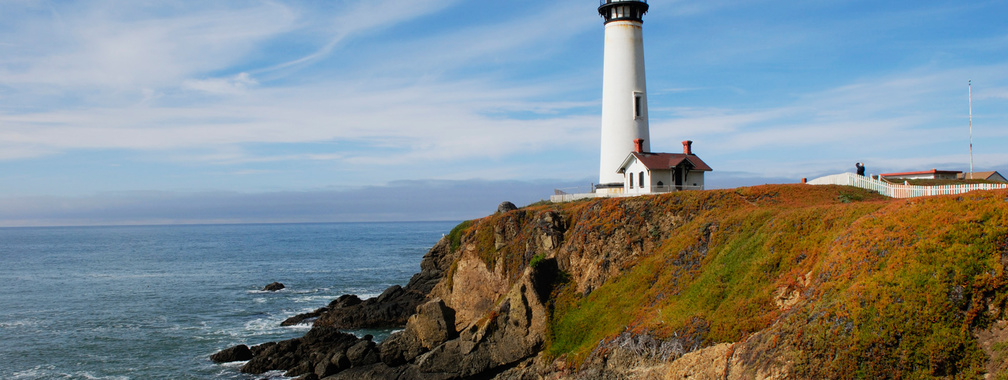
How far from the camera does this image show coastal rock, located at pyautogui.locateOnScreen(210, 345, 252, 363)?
1367 inches

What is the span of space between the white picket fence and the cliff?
3.08 feet

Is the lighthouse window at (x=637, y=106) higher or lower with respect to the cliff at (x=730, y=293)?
higher

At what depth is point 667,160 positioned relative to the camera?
40812mm

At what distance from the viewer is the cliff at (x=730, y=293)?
17656mm

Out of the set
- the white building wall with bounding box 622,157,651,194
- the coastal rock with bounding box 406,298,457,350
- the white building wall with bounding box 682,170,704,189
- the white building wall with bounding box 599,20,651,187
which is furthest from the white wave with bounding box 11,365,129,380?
the white building wall with bounding box 682,170,704,189

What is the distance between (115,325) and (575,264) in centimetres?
3145

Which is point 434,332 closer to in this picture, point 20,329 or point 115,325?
point 115,325

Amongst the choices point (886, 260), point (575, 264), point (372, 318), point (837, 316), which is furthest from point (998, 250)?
point (372, 318)

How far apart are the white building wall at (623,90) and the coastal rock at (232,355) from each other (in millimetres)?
24277

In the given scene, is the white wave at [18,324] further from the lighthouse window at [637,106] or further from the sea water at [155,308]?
the lighthouse window at [637,106]

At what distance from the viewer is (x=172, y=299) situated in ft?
182

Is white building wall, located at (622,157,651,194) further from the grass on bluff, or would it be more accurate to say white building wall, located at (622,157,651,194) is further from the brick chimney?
the grass on bluff

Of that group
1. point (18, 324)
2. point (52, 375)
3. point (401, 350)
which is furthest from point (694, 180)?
point (18, 324)

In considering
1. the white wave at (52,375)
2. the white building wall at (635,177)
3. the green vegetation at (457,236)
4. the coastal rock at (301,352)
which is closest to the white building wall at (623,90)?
the white building wall at (635,177)
